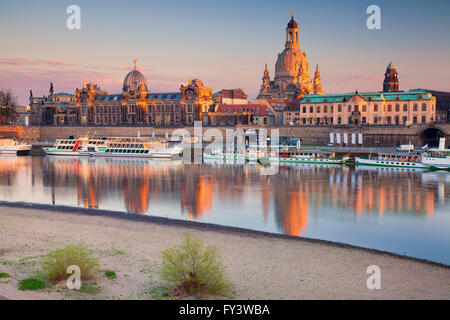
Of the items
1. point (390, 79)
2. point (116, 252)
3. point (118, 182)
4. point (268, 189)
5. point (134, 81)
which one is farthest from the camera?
point (134, 81)

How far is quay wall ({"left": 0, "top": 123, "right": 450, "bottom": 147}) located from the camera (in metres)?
77.8

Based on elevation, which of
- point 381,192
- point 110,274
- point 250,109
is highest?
point 250,109

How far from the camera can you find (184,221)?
24.4m

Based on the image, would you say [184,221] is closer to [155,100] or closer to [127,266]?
[127,266]

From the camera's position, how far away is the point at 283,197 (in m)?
34.1

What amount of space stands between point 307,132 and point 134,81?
190 feet

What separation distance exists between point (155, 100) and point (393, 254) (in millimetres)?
108850

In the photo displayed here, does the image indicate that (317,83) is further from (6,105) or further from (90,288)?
(90,288)

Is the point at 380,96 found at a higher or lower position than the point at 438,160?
higher

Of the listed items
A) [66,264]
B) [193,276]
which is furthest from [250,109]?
[193,276]

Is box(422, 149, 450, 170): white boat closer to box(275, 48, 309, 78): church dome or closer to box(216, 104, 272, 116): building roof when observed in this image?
box(216, 104, 272, 116): building roof

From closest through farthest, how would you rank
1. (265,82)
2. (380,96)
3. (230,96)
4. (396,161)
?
1. (396,161)
2. (380,96)
3. (230,96)
4. (265,82)

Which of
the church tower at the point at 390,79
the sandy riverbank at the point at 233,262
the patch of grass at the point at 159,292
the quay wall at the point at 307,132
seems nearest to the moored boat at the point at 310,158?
the quay wall at the point at 307,132

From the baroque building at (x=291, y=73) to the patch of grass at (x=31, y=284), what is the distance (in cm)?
12795
